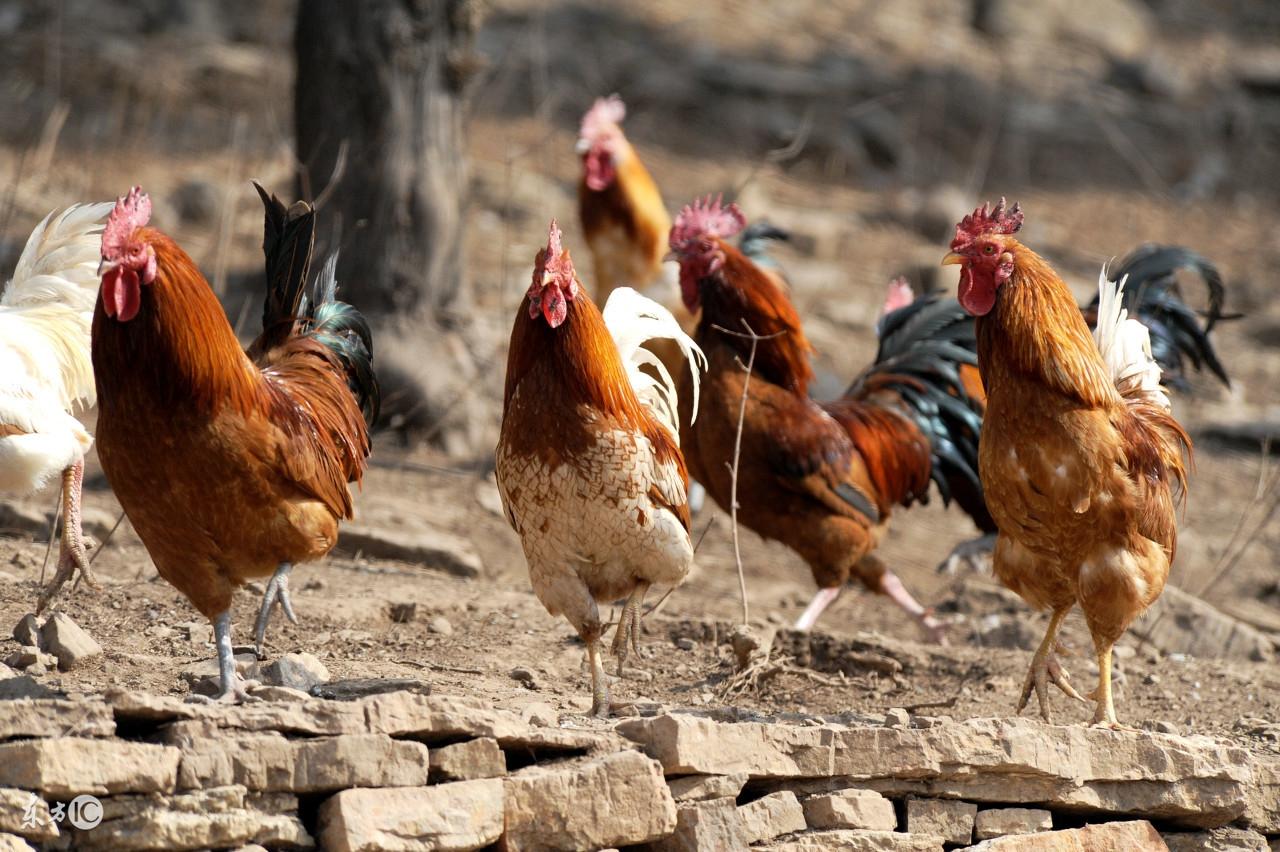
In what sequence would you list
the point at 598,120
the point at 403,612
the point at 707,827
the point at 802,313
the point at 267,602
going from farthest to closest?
the point at 802,313 < the point at 598,120 < the point at 403,612 < the point at 267,602 < the point at 707,827

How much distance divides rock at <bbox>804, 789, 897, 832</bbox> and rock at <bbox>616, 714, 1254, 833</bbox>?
0.05 meters

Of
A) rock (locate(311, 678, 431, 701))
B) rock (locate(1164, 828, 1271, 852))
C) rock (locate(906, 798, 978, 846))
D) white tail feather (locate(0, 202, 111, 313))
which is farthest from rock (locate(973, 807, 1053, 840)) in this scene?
white tail feather (locate(0, 202, 111, 313))

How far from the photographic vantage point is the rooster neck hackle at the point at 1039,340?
4.69 m

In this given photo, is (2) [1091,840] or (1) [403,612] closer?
(2) [1091,840]

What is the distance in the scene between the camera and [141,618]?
5551mm

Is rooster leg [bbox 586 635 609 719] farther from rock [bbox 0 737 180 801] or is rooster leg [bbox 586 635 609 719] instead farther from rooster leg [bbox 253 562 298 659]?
rock [bbox 0 737 180 801]

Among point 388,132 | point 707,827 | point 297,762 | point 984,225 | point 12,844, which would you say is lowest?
point 12,844

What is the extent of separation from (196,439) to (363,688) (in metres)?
0.90

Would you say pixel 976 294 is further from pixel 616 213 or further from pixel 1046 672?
pixel 616 213

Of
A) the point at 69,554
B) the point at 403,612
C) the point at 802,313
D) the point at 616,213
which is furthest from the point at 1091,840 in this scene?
the point at 802,313

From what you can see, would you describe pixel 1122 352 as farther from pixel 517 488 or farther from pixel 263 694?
pixel 263 694

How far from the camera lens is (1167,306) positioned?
6.90 m

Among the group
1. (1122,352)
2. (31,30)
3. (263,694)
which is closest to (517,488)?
(263,694)

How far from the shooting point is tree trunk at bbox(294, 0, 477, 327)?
853 centimetres
